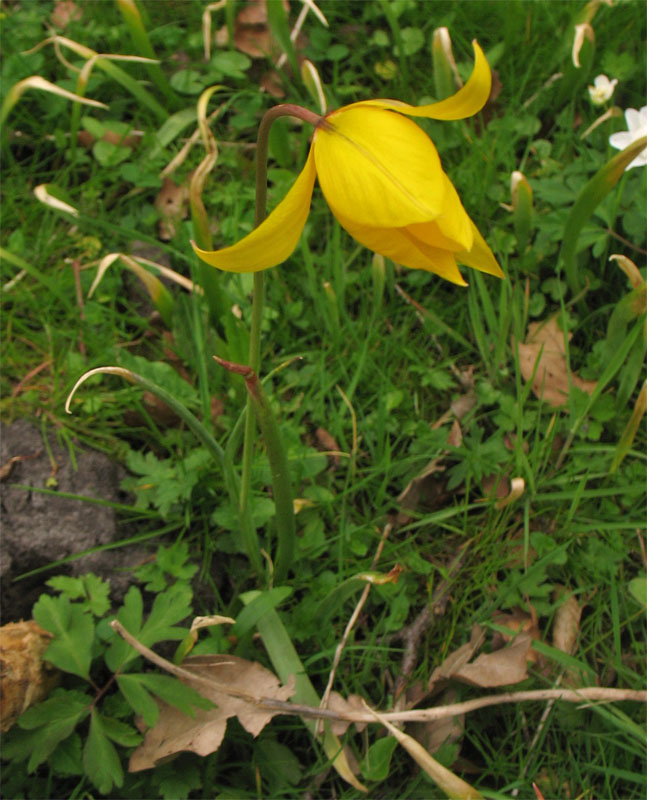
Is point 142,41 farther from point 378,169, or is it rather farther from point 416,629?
point 416,629

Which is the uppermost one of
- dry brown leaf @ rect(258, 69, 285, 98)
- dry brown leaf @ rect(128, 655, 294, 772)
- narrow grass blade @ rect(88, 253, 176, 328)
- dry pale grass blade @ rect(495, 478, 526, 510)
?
dry brown leaf @ rect(258, 69, 285, 98)

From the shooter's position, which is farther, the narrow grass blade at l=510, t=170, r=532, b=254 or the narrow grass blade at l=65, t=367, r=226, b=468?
the narrow grass blade at l=510, t=170, r=532, b=254

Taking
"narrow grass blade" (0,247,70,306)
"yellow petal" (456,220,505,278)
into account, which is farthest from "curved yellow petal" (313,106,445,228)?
"narrow grass blade" (0,247,70,306)

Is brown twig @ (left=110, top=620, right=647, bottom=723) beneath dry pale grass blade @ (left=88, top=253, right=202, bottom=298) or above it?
beneath

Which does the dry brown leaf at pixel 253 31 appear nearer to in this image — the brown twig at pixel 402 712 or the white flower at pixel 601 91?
the white flower at pixel 601 91

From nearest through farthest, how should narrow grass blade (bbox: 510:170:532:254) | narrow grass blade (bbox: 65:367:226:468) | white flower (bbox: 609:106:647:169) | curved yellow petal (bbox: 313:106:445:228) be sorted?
curved yellow petal (bbox: 313:106:445:228) < narrow grass blade (bbox: 65:367:226:468) < white flower (bbox: 609:106:647:169) < narrow grass blade (bbox: 510:170:532:254)

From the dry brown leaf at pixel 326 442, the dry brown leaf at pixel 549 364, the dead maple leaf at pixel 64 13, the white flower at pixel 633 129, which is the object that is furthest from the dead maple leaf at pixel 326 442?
the dead maple leaf at pixel 64 13

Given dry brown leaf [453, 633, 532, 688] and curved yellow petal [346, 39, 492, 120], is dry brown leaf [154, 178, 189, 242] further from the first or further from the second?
dry brown leaf [453, 633, 532, 688]
